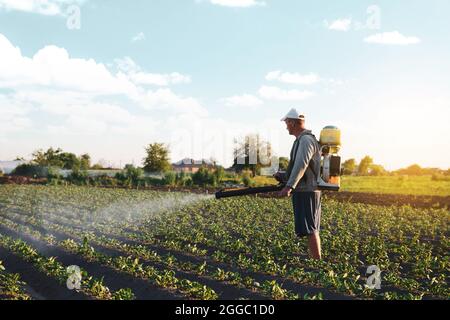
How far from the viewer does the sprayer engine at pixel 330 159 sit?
655 cm

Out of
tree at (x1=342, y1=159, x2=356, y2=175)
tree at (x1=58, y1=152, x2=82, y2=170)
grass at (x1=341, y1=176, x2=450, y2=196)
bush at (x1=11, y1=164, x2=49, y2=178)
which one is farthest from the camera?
tree at (x1=58, y1=152, x2=82, y2=170)

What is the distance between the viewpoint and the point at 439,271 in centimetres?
789

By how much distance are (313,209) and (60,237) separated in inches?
273

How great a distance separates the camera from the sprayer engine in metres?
6.55

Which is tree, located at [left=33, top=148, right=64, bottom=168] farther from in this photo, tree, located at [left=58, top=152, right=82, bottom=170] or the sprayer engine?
the sprayer engine

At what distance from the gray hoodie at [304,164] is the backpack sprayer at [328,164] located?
3.3 inches

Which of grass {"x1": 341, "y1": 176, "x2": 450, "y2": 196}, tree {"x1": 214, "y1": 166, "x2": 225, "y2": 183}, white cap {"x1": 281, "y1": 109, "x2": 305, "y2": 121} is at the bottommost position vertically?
grass {"x1": 341, "y1": 176, "x2": 450, "y2": 196}

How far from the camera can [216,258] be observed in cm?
835

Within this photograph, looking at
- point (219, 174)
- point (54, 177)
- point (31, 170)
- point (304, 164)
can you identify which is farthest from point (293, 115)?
point (31, 170)

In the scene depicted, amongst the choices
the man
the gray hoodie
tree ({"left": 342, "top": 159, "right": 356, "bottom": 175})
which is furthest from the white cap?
tree ({"left": 342, "top": 159, "right": 356, "bottom": 175})

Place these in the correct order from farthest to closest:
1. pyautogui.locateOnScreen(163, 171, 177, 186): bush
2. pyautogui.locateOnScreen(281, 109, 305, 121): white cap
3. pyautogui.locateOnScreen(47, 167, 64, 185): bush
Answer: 1. pyautogui.locateOnScreen(47, 167, 64, 185): bush
2. pyautogui.locateOnScreen(163, 171, 177, 186): bush
3. pyautogui.locateOnScreen(281, 109, 305, 121): white cap

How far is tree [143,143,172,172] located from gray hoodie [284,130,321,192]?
42.5m
